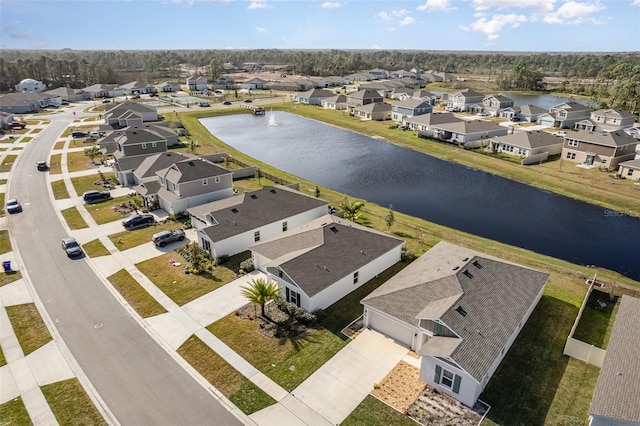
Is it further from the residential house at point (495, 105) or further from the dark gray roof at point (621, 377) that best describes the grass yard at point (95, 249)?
the residential house at point (495, 105)

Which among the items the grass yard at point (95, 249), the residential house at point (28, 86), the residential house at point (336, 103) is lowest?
the grass yard at point (95, 249)

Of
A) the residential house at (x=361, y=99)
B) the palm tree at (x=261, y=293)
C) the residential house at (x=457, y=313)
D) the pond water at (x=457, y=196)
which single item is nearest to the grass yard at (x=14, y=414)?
the palm tree at (x=261, y=293)

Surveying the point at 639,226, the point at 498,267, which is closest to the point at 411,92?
the point at 639,226

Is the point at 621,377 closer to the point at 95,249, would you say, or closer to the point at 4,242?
the point at 95,249

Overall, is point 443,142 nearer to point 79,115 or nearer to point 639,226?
point 639,226

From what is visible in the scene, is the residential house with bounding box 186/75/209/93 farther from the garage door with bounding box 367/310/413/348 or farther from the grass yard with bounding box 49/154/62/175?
the garage door with bounding box 367/310/413/348

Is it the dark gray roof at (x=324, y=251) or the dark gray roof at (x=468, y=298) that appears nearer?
the dark gray roof at (x=468, y=298)

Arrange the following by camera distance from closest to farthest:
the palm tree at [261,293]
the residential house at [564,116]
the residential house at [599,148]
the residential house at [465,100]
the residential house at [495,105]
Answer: the palm tree at [261,293], the residential house at [599,148], the residential house at [564,116], the residential house at [495,105], the residential house at [465,100]
